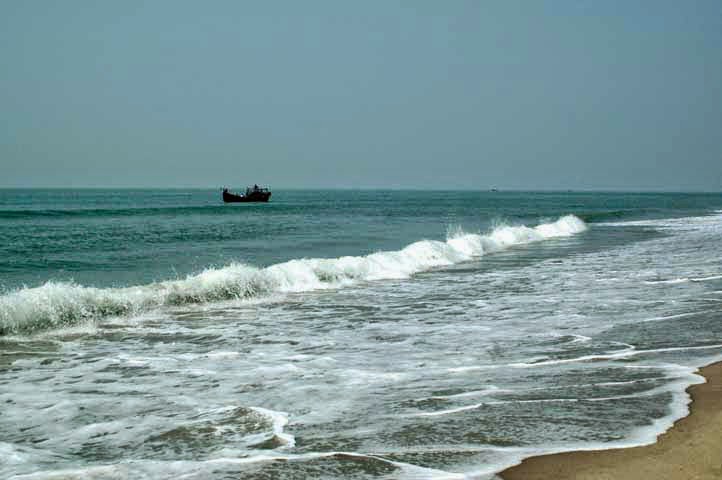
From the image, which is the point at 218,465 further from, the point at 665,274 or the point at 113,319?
the point at 665,274

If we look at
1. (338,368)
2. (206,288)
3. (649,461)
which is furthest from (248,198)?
(649,461)

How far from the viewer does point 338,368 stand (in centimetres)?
753

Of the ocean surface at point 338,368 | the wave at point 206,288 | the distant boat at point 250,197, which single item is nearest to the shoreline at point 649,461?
the ocean surface at point 338,368

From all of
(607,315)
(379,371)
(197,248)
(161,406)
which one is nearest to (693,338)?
(607,315)

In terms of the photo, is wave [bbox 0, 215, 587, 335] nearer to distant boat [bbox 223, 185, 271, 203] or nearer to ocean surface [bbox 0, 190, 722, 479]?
ocean surface [bbox 0, 190, 722, 479]

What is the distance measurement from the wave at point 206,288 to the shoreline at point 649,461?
29.7 ft

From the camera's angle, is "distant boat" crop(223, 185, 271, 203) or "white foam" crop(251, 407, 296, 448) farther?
"distant boat" crop(223, 185, 271, 203)

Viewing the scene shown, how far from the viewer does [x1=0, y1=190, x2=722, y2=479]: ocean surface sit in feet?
15.5

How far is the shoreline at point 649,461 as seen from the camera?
398 centimetres

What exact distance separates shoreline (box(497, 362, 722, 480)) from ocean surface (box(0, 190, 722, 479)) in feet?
0.53

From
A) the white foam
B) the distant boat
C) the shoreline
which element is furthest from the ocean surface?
the distant boat

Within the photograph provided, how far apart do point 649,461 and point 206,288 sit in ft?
36.8

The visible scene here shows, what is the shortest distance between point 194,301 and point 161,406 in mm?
7820

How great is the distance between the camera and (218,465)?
14.6 feet
